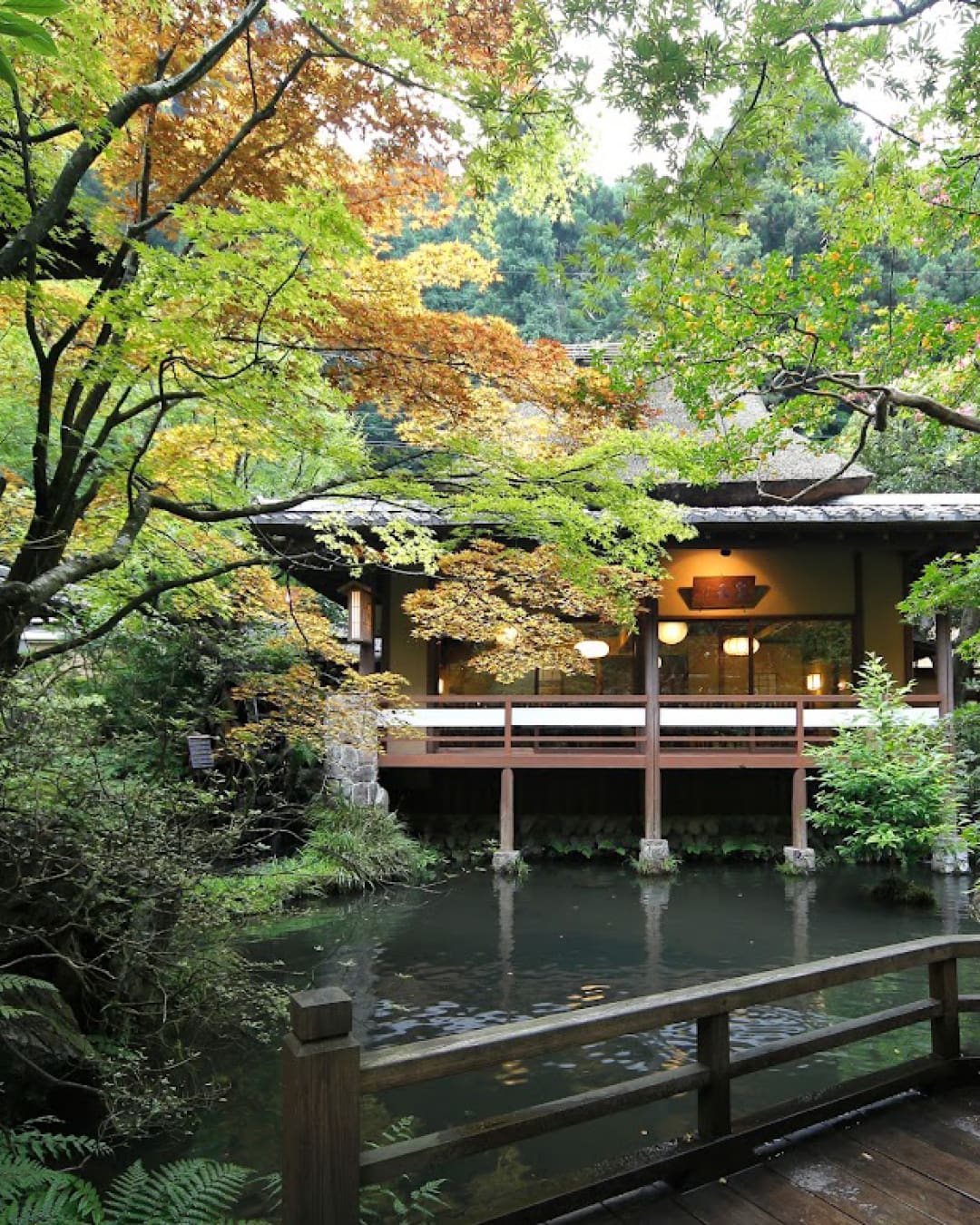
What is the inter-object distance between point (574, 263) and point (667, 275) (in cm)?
56

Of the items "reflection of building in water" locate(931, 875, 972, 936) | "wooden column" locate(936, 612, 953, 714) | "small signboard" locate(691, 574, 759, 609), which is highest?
"small signboard" locate(691, 574, 759, 609)

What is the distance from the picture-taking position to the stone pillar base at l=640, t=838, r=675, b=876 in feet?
36.1

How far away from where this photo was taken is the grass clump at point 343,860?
29.2 feet

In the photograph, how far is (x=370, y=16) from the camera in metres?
4.38

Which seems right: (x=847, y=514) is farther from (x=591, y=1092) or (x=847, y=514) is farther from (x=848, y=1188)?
(x=591, y=1092)

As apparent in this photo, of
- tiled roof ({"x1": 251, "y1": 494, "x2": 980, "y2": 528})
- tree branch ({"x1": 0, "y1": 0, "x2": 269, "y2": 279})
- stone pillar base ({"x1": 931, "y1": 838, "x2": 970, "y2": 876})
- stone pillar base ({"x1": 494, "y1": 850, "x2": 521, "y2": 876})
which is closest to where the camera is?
tree branch ({"x1": 0, "y1": 0, "x2": 269, "y2": 279})

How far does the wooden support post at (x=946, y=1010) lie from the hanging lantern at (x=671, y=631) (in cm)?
1035

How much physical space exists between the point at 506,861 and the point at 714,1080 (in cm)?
890

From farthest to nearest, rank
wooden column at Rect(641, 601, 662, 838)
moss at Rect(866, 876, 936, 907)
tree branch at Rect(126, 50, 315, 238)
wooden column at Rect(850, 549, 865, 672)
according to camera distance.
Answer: wooden column at Rect(850, 549, 865, 672)
wooden column at Rect(641, 601, 662, 838)
moss at Rect(866, 876, 936, 907)
tree branch at Rect(126, 50, 315, 238)

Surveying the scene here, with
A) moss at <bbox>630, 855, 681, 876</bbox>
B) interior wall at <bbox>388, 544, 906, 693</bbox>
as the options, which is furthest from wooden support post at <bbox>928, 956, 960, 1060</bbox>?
interior wall at <bbox>388, 544, 906, 693</bbox>

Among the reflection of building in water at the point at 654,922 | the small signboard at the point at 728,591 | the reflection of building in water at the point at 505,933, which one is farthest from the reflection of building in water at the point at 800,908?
the small signboard at the point at 728,591

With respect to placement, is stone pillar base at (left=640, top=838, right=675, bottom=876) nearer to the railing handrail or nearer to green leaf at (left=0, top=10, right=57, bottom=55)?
the railing handrail

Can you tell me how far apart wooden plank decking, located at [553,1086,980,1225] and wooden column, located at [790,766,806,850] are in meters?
8.80

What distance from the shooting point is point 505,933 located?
8312 millimetres
